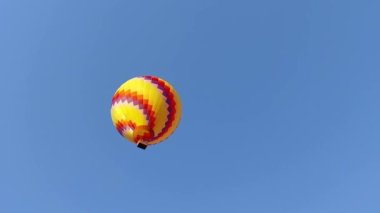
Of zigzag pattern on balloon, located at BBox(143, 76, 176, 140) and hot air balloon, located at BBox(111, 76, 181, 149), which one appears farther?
zigzag pattern on balloon, located at BBox(143, 76, 176, 140)

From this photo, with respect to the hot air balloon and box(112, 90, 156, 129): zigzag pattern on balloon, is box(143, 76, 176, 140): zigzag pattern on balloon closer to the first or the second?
the hot air balloon

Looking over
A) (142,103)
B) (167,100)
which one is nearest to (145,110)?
(142,103)

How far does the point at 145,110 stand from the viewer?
2541cm

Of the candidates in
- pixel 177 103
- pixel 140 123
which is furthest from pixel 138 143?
pixel 177 103

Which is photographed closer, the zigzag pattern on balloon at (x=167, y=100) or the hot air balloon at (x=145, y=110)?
the hot air balloon at (x=145, y=110)

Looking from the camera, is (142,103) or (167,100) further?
(167,100)

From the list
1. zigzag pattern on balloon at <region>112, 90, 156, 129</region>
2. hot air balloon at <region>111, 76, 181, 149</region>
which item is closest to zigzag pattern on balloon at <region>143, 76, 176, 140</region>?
hot air balloon at <region>111, 76, 181, 149</region>

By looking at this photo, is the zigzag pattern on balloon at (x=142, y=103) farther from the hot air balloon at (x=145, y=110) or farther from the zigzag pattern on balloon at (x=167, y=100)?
the zigzag pattern on balloon at (x=167, y=100)

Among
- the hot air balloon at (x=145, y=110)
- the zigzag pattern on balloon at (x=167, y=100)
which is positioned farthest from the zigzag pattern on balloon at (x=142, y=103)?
the zigzag pattern on balloon at (x=167, y=100)

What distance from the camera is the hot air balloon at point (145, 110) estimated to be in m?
25.4

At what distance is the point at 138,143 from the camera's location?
2572 cm

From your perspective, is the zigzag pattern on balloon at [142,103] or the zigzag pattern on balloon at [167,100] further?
the zigzag pattern on balloon at [167,100]

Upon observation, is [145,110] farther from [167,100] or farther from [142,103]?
[167,100]

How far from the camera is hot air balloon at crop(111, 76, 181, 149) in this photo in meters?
25.4
